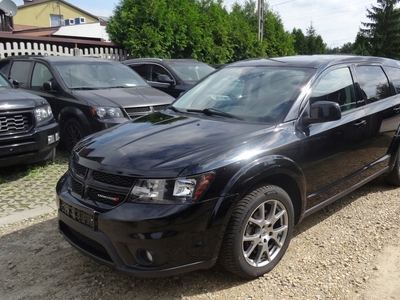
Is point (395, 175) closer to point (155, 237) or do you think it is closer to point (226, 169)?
point (226, 169)

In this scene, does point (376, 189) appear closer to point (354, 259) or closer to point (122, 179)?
point (354, 259)

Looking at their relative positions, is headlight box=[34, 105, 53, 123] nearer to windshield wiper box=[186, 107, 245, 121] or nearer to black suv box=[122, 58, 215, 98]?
windshield wiper box=[186, 107, 245, 121]

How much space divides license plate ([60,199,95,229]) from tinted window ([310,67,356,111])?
85.8 inches

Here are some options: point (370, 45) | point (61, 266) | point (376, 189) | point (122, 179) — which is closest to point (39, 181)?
point (61, 266)

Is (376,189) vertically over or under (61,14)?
under

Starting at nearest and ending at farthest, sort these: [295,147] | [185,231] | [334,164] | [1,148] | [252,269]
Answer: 1. [185,231]
2. [252,269]
3. [295,147]
4. [334,164]
5. [1,148]

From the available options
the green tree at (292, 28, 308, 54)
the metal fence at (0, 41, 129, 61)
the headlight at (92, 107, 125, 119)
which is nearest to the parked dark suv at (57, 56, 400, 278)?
the headlight at (92, 107, 125, 119)

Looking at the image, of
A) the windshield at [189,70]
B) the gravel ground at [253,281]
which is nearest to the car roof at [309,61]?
the gravel ground at [253,281]

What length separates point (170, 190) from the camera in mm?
2625

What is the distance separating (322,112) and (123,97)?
3.99 meters

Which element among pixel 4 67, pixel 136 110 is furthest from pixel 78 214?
pixel 4 67

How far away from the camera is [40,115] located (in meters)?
5.66

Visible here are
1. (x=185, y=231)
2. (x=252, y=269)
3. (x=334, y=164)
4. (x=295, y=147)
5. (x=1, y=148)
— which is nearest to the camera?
(x=185, y=231)

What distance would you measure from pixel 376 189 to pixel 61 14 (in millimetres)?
44283
